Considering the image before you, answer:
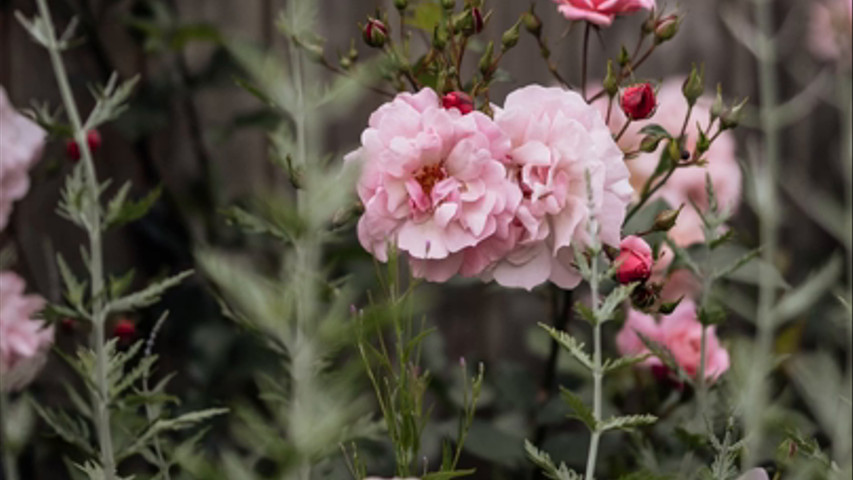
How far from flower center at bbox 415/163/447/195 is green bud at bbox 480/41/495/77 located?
0.08 metres

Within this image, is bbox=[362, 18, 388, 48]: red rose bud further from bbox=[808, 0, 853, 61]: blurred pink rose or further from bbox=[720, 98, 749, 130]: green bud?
bbox=[808, 0, 853, 61]: blurred pink rose

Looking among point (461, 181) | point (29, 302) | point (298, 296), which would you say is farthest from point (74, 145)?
point (298, 296)

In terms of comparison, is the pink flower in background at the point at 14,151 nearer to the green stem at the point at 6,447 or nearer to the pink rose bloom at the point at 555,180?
the green stem at the point at 6,447

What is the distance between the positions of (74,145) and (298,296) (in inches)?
19.5

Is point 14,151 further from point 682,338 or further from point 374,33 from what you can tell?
point 682,338

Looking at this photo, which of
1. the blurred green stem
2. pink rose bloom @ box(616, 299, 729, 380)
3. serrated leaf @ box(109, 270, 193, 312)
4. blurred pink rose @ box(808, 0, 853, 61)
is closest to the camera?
the blurred green stem

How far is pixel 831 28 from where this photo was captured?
1.46m

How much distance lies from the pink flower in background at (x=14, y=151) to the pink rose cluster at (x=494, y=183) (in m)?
0.46

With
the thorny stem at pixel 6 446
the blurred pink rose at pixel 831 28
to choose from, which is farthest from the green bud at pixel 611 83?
the blurred pink rose at pixel 831 28

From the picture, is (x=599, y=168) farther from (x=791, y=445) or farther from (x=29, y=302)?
(x=29, y=302)

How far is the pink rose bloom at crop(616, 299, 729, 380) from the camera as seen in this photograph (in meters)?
0.95

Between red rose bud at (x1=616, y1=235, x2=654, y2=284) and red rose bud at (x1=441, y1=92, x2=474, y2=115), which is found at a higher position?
red rose bud at (x1=441, y1=92, x2=474, y2=115)

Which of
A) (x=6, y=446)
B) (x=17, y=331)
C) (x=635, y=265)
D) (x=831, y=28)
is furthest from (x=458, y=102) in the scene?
(x=831, y=28)

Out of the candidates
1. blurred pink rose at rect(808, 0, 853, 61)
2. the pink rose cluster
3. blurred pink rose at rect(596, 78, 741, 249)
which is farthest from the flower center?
blurred pink rose at rect(808, 0, 853, 61)
